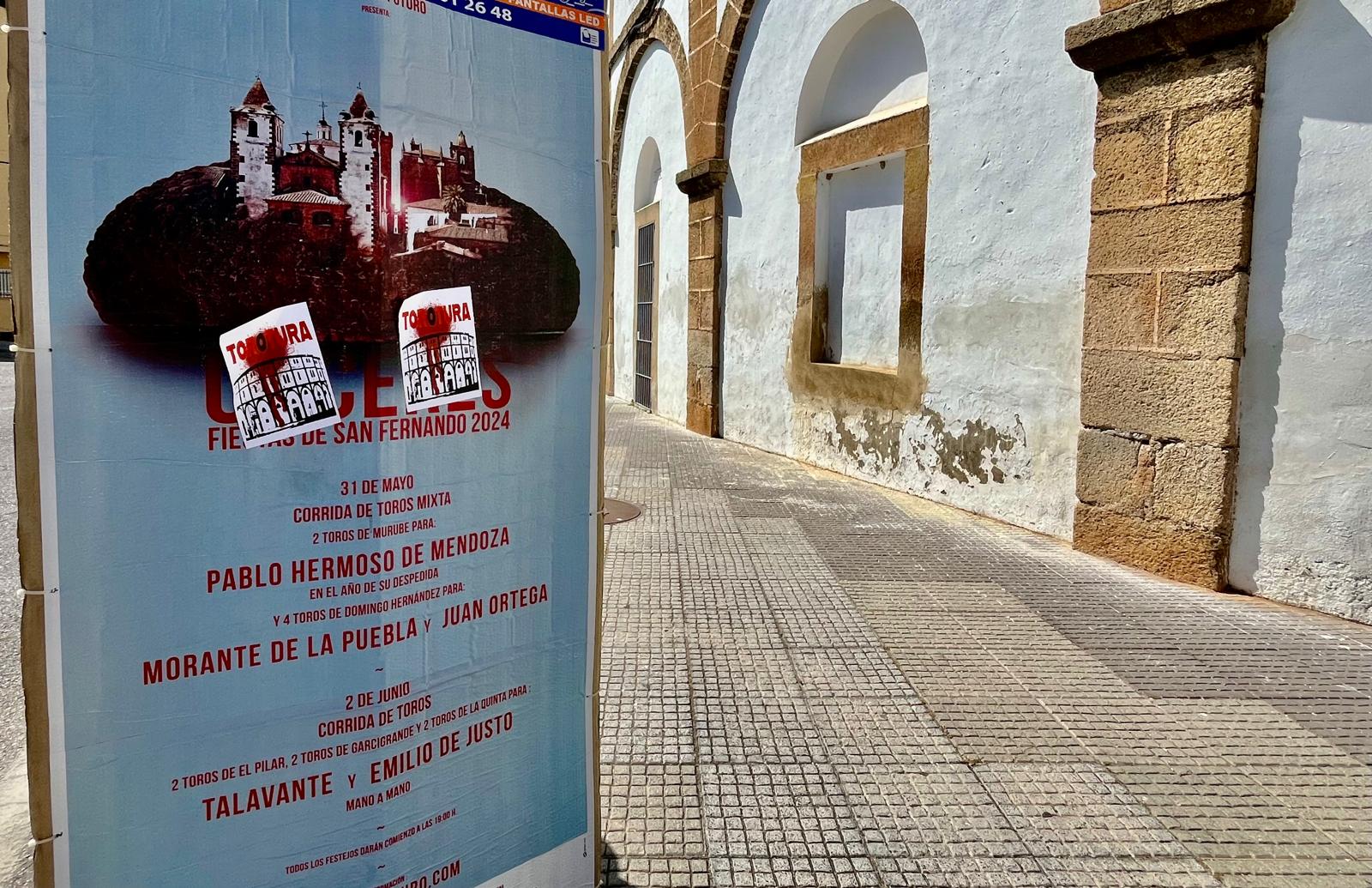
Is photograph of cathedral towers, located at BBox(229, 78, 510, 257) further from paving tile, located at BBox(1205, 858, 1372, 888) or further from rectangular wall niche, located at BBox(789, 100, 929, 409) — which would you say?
rectangular wall niche, located at BBox(789, 100, 929, 409)

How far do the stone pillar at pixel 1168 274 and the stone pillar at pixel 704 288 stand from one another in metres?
5.30

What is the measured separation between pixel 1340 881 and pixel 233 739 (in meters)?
2.56

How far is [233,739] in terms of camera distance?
1564 mm

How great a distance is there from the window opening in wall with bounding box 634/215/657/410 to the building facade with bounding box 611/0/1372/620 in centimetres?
335

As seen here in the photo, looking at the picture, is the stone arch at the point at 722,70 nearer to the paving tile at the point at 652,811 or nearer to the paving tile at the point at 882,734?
the paving tile at the point at 882,734

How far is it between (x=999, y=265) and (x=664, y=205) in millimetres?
6844

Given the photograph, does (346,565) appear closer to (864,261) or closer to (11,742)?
(11,742)

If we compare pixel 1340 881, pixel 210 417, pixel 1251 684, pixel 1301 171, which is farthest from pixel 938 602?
pixel 210 417

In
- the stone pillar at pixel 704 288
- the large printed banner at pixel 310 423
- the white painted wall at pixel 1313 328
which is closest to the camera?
the large printed banner at pixel 310 423

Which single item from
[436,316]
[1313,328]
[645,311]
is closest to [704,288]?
[645,311]

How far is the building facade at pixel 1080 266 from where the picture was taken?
436 cm

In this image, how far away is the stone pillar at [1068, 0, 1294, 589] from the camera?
4.58 metres

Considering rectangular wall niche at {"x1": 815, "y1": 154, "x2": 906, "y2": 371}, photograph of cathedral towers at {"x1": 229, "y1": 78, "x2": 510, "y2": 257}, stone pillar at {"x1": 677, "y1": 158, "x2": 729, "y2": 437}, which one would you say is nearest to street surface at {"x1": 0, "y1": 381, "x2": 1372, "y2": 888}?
photograph of cathedral towers at {"x1": 229, "y1": 78, "x2": 510, "y2": 257}

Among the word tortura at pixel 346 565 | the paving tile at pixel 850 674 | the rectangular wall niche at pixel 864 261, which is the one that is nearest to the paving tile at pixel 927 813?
the paving tile at pixel 850 674
